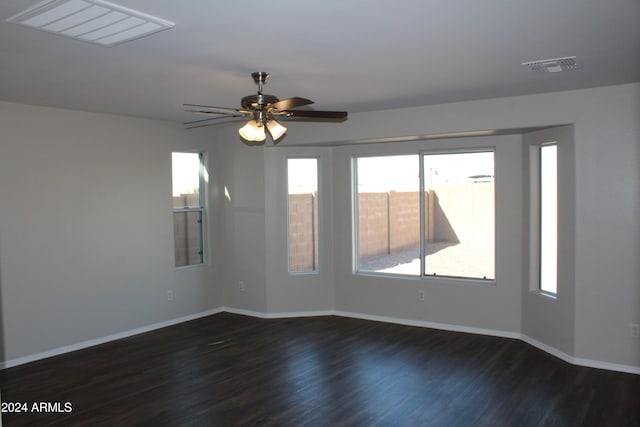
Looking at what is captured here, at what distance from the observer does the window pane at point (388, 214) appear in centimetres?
→ 604

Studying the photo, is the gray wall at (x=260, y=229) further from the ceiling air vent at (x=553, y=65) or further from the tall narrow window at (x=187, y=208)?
the ceiling air vent at (x=553, y=65)

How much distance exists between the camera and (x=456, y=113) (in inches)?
200

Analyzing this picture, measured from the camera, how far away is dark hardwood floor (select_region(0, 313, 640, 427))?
11.6ft

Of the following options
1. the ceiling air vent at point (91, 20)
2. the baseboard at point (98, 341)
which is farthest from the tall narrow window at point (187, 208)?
the ceiling air vent at point (91, 20)

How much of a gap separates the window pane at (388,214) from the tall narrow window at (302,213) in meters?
0.59

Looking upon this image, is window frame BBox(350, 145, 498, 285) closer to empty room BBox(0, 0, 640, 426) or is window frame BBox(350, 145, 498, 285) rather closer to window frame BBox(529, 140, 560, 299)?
empty room BBox(0, 0, 640, 426)

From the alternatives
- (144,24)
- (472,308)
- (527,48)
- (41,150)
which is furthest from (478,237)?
(41,150)

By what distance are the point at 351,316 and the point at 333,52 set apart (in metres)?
3.99

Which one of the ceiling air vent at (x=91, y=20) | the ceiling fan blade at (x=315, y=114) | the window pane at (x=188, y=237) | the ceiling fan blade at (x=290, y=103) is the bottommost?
the window pane at (x=188, y=237)

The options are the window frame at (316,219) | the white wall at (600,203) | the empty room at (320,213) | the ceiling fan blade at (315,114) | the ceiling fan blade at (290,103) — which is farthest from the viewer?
the window frame at (316,219)

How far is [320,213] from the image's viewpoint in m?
6.45

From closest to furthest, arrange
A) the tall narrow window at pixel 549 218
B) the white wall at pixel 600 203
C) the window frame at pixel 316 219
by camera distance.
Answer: the white wall at pixel 600 203 < the tall narrow window at pixel 549 218 < the window frame at pixel 316 219

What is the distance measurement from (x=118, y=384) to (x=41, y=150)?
2.44 meters

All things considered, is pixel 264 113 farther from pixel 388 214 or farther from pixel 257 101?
pixel 388 214
